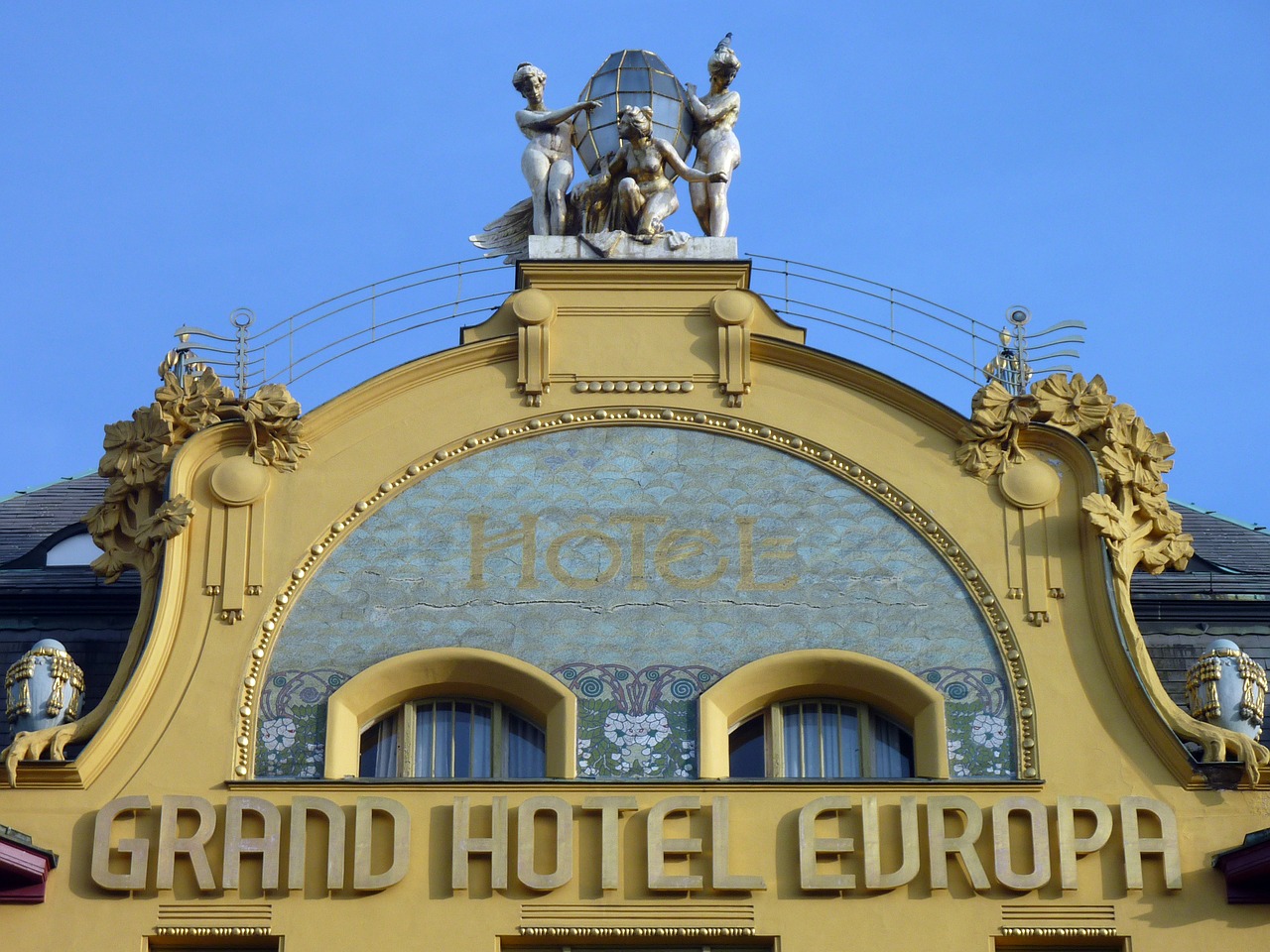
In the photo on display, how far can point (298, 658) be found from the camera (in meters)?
23.0

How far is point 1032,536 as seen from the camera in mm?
23531

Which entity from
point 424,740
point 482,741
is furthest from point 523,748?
point 424,740

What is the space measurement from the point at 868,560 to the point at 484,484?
3.30m

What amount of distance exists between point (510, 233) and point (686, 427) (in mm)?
3081

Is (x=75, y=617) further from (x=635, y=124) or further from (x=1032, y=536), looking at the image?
(x=1032, y=536)

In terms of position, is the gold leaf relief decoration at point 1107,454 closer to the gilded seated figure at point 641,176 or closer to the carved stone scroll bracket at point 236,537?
the gilded seated figure at point 641,176

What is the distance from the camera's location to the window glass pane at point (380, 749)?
23.1 m

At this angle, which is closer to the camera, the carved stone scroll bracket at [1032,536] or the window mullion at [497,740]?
the window mullion at [497,740]

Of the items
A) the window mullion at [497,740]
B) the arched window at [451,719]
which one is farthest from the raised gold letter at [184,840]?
the window mullion at [497,740]

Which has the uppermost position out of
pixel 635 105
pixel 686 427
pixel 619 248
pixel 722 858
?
pixel 635 105

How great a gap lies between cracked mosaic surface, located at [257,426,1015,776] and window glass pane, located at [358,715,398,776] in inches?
23.7

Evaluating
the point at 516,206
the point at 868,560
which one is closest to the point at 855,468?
the point at 868,560

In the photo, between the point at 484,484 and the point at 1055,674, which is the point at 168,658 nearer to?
the point at 484,484

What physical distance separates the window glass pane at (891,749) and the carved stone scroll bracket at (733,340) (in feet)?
10.0
